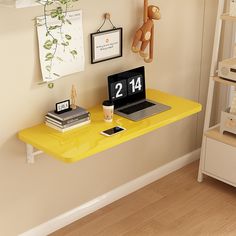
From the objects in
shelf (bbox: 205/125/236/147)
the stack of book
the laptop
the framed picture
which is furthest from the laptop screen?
shelf (bbox: 205/125/236/147)

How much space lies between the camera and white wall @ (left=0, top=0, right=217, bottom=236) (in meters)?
2.63

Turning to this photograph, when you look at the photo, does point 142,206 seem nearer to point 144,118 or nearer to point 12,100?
point 144,118

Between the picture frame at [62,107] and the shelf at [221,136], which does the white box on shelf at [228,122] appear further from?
the picture frame at [62,107]

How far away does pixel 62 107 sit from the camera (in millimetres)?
2783

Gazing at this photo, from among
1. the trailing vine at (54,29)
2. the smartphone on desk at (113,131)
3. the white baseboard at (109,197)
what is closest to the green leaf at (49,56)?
the trailing vine at (54,29)

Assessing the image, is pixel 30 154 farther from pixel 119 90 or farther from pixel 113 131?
pixel 119 90

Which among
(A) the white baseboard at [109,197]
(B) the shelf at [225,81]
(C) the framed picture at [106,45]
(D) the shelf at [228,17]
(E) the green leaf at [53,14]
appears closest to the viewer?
(E) the green leaf at [53,14]

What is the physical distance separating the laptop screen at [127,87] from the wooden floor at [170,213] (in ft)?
2.34

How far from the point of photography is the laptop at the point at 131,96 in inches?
116

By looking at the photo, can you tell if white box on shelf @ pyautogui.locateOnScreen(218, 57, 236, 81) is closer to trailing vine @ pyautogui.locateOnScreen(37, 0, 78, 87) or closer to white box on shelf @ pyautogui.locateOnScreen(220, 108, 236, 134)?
white box on shelf @ pyautogui.locateOnScreen(220, 108, 236, 134)

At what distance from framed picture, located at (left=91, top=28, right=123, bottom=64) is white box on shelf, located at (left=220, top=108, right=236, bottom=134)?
2.72ft

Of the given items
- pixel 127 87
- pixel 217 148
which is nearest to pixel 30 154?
pixel 127 87

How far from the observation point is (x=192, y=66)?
362 cm

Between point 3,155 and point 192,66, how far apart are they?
1541mm
